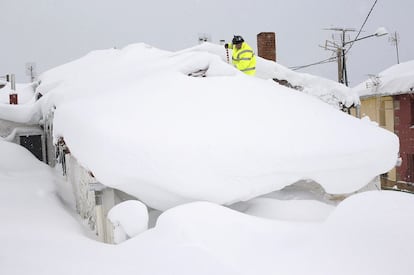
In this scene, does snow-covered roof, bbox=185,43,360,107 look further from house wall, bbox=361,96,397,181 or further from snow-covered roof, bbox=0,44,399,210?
house wall, bbox=361,96,397,181

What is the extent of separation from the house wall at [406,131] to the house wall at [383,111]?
39cm

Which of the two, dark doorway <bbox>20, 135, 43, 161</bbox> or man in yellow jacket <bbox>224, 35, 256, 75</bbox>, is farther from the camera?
dark doorway <bbox>20, 135, 43, 161</bbox>

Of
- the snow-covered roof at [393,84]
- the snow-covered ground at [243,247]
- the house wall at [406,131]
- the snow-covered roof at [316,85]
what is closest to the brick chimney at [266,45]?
the snow-covered roof at [316,85]

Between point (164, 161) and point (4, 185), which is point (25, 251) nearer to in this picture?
point (164, 161)

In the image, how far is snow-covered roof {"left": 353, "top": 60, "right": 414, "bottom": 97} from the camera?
15978 millimetres

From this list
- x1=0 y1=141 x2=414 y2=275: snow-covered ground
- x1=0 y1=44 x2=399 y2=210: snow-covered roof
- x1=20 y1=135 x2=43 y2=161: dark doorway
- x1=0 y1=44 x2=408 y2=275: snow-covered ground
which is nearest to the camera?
x1=0 y1=141 x2=414 y2=275: snow-covered ground

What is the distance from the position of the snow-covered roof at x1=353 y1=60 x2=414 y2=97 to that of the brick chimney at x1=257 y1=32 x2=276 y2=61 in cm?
841

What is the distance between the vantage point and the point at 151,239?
130 inches

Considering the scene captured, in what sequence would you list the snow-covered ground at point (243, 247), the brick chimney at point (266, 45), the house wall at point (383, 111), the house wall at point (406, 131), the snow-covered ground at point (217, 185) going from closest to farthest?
1. the snow-covered ground at point (243, 247)
2. the snow-covered ground at point (217, 185)
3. the brick chimney at point (266, 45)
4. the house wall at point (406, 131)
5. the house wall at point (383, 111)

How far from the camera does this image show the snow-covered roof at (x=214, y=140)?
4.05 meters

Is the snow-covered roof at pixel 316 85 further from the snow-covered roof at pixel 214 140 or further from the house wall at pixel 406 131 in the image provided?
the house wall at pixel 406 131

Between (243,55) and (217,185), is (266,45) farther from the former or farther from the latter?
(217,185)

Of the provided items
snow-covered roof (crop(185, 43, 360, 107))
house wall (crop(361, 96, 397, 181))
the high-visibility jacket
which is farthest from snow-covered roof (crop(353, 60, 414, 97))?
the high-visibility jacket

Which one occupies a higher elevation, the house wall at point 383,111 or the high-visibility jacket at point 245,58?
the high-visibility jacket at point 245,58
